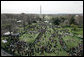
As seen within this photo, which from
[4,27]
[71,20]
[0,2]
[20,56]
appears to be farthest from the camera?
[71,20]

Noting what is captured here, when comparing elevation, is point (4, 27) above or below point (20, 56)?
above

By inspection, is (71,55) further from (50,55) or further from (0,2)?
(0,2)

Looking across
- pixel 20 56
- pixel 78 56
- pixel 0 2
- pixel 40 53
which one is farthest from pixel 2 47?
pixel 78 56

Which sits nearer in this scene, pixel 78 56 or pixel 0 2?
pixel 78 56

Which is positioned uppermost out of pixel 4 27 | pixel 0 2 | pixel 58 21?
pixel 0 2

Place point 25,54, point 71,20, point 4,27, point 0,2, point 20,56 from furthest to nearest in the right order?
point 71,20, point 4,27, point 0,2, point 25,54, point 20,56

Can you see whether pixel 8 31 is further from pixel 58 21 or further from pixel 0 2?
pixel 58 21

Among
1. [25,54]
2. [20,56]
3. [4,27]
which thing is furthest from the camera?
[4,27]

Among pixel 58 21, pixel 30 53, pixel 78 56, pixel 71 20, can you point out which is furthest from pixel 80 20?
pixel 30 53

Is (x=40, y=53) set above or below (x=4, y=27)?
below

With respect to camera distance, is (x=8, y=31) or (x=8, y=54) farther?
(x=8, y=31)
